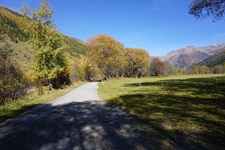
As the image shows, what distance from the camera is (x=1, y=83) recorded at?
12922 mm

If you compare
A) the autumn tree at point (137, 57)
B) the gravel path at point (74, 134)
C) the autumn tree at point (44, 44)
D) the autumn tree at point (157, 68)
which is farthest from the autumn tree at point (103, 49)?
the autumn tree at point (157, 68)

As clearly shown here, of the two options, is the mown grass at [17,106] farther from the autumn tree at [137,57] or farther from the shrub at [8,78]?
the autumn tree at [137,57]

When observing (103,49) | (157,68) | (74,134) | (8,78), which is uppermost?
(103,49)

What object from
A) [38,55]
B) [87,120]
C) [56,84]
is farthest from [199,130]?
[56,84]

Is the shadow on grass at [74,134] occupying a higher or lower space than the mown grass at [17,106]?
higher

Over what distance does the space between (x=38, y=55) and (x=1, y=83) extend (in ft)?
36.2

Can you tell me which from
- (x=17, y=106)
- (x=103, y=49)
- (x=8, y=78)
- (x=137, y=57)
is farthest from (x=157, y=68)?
(x=17, y=106)

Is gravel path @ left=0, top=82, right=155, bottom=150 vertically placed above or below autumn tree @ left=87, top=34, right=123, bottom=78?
below

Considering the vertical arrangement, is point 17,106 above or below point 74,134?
below

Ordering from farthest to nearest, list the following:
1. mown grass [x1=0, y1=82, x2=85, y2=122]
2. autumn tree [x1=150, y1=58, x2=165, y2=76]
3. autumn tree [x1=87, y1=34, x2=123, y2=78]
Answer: autumn tree [x1=150, y1=58, x2=165, y2=76] < autumn tree [x1=87, y1=34, x2=123, y2=78] < mown grass [x1=0, y1=82, x2=85, y2=122]

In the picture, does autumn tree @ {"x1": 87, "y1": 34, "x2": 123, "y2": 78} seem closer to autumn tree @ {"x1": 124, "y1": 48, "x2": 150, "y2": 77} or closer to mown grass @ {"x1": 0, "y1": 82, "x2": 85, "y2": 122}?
autumn tree @ {"x1": 124, "y1": 48, "x2": 150, "y2": 77}

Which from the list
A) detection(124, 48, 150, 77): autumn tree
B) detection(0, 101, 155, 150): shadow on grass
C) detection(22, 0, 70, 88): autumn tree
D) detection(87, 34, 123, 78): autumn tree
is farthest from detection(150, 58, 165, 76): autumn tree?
detection(0, 101, 155, 150): shadow on grass

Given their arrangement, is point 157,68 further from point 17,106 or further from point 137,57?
point 17,106

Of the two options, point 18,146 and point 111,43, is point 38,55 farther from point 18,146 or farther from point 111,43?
point 111,43
